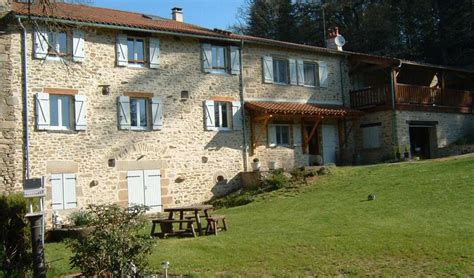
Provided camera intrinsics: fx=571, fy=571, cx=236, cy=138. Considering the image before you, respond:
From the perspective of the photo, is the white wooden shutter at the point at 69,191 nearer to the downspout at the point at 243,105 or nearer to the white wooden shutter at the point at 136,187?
the white wooden shutter at the point at 136,187

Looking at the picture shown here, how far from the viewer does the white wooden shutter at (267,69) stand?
22.5m

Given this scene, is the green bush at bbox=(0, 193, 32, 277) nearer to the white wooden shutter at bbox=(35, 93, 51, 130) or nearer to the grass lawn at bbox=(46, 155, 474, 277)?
the grass lawn at bbox=(46, 155, 474, 277)

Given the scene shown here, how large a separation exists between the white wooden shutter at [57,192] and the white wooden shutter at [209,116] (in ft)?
18.7

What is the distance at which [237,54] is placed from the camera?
71.8 ft

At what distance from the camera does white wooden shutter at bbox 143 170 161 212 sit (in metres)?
19.1

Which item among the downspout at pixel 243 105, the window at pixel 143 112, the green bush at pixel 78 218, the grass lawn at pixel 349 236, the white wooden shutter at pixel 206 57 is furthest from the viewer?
the downspout at pixel 243 105

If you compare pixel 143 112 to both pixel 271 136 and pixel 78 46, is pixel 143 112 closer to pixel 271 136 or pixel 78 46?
pixel 78 46

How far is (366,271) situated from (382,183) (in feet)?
29.5

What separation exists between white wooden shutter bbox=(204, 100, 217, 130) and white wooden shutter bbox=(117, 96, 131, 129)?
119 inches

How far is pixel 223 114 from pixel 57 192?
696cm

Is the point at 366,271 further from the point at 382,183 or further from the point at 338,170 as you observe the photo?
the point at 338,170

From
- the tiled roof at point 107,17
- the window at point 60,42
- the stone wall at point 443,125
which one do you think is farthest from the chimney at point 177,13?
the stone wall at point 443,125

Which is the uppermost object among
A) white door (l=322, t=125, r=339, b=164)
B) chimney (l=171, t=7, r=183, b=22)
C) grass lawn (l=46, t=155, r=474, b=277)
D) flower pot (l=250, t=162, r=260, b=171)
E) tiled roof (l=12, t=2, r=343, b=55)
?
chimney (l=171, t=7, r=183, b=22)

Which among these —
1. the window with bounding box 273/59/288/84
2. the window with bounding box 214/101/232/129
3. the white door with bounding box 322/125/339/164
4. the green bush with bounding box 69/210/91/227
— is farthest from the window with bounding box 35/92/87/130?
the white door with bounding box 322/125/339/164
